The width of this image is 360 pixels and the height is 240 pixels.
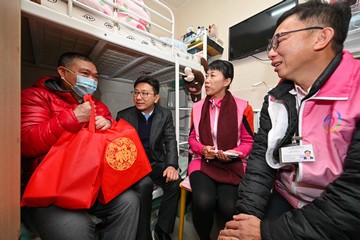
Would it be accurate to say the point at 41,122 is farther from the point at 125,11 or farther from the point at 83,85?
the point at 125,11

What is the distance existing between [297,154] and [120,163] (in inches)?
30.5

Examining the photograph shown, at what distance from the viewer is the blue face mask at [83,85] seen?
926 mm

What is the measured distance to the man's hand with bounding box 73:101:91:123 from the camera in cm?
74

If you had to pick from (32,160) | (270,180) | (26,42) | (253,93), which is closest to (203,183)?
(270,180)

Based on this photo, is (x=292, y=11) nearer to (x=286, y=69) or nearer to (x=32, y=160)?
(x=286, y=69)

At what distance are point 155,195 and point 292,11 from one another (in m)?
1.29

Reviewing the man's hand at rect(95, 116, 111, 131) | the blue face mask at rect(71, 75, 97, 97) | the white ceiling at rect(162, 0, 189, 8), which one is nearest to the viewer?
the man's hand at rect(95, 116, 111, 131)

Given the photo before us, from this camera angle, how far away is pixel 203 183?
939 mm

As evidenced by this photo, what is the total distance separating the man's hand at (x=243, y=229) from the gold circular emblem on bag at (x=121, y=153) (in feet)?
1.75

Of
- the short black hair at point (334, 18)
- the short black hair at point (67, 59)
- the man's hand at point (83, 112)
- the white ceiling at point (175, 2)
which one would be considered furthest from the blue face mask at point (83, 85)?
the white ceiling at point (175, 2)

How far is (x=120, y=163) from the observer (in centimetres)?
77

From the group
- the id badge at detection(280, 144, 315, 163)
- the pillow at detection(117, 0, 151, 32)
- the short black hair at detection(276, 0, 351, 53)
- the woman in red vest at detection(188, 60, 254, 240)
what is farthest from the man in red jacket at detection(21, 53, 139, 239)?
the short black hair at detection(276, 0, 351, 53)

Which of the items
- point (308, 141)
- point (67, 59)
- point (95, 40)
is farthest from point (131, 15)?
point (308, 141)

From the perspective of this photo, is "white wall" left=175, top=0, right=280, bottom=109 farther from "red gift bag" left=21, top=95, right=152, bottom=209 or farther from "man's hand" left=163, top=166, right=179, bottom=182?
"red gift bag" left=21, top=95, right=152, bottom=209
